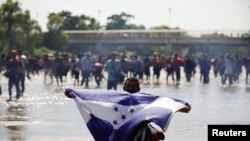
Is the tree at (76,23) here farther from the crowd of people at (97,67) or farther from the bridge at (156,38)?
the crowd of people at (97,67)

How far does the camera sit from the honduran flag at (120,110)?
8070 mm

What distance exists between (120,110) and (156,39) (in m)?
136

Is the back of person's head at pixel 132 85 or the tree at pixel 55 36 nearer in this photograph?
the back of person's head at pixel 132 85

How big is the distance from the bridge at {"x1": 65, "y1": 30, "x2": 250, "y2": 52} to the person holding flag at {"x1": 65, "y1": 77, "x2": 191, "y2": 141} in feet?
422

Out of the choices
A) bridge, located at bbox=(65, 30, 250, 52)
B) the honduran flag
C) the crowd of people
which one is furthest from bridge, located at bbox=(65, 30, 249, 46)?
the honduran flag

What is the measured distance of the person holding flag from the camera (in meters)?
7.95

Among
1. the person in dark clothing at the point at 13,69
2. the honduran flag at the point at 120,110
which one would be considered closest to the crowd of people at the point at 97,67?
the person in dark clothing at the point at 13,69

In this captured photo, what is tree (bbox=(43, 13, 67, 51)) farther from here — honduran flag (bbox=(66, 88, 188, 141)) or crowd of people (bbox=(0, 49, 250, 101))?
honduran flag (bbox=(66, 88, 188, 141))

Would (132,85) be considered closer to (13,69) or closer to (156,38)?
(13,69)

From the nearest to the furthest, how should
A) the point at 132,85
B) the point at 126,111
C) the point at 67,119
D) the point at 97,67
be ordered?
1. the point at 126,111
2. the point at 132,85
3. the point at 67,119
4. the point at 97,67

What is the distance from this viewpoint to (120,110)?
27.6ft

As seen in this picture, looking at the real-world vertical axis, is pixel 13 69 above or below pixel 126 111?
below

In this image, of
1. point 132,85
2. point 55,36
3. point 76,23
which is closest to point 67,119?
point 132,85

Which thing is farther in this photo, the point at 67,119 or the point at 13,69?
the point at 13,69
